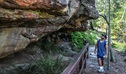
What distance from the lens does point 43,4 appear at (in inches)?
198

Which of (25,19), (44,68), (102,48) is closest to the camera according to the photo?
(25,19)

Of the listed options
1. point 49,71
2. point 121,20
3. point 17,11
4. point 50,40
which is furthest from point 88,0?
point 121,20

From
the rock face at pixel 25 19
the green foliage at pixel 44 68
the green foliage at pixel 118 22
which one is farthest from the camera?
the green foliage at pixel 118 22

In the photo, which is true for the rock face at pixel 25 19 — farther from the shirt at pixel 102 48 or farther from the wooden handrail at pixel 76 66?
the shirt at pixel 102 48

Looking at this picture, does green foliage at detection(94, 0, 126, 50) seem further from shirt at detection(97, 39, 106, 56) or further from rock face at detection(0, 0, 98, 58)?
rock face at detection(0, 0, 98, 58)

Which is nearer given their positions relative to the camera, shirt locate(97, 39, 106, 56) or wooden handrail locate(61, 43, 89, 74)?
wooden handrail locate(61, 43, 89, 74)

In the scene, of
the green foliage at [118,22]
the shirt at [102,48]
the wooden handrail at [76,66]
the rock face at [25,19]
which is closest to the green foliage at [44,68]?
the wooden handrail at [76,66]

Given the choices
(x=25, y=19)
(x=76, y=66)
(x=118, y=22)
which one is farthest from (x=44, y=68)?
(x=118, y=22)

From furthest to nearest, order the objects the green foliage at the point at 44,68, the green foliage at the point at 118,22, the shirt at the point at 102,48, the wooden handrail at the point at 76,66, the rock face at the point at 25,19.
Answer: the green foliage at the point at 118,22, the shirt at the point at 102,48, the green foliage at the point at 44,68, the rock face at the point at 25,19, the wooden handrail at the point at 76,66

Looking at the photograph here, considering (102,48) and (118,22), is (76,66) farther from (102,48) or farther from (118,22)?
(118,22)

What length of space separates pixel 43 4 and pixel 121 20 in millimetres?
23659

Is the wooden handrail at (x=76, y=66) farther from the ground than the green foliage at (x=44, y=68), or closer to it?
farther from the ground

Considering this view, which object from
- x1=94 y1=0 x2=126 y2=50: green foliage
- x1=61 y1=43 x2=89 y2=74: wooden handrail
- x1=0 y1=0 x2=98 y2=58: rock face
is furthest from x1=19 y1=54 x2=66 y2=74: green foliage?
x1=94 y1=0 x2=126 y2=50: green foliage

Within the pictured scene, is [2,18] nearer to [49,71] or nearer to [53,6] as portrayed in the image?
[53,6]
